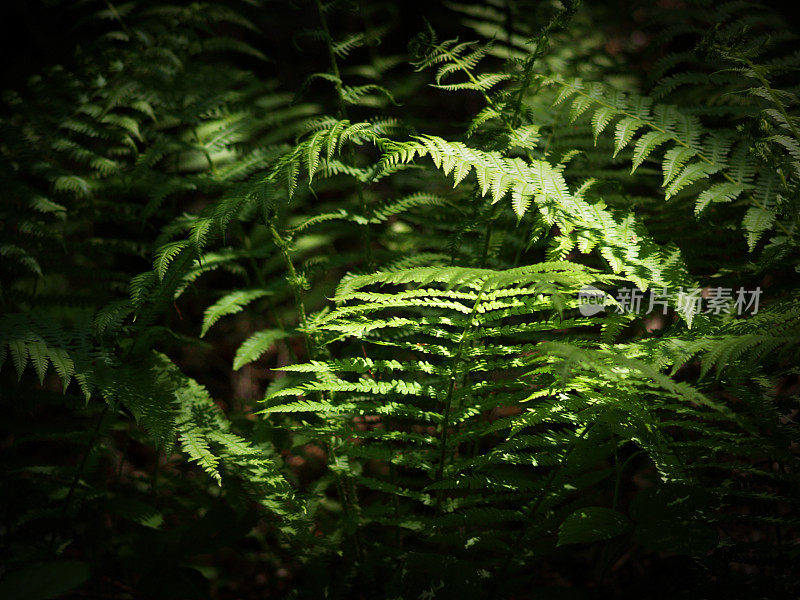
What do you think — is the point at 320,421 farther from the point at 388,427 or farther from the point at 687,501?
the point at 687,501

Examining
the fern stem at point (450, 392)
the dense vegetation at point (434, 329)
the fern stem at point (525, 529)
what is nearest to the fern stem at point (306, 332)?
the dense vegetation at point (434, 329)

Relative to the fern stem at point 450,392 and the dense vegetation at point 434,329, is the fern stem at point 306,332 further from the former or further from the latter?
the fern stem at point 450,392

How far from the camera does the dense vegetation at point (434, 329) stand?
1.30 m

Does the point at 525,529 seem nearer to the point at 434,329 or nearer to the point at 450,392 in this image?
the point at 450,392

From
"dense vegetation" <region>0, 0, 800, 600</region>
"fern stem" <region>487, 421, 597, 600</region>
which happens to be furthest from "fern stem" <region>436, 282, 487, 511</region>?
"fern stem" <region>487, 421, 597, 600</region>

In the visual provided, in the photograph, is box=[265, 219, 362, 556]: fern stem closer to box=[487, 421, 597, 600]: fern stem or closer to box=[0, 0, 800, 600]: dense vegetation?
box=[0, 0, 800, 600]: dense vegetation

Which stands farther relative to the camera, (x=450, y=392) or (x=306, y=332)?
(x=306, y=332)

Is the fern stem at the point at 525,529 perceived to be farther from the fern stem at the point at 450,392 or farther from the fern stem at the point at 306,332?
the fern stem at the point at 306,332

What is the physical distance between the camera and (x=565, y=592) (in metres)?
1.39

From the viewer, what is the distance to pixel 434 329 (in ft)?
4.71

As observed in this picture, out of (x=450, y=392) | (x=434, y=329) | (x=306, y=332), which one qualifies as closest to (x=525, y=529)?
(x=450, y=392)

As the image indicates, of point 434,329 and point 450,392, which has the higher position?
point 434,329

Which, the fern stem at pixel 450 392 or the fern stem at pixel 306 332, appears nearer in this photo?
the fern stem at pixel 450 392

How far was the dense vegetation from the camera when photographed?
1302 mm
